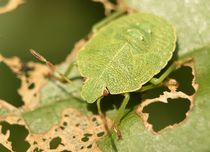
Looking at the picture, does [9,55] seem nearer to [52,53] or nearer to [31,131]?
[52,53]

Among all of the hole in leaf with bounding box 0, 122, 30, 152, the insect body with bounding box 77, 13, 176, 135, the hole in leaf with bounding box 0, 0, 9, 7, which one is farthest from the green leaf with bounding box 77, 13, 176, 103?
the hole in leaf with bounding box 0, 0, 9, 7

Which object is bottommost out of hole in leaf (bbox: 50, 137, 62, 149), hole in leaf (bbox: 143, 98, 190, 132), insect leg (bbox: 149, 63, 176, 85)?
hole in leaf (bbox: 143, 98, 190, 132)

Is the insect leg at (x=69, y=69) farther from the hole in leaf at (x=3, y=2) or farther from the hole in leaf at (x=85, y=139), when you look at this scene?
the hole in leaf at (x=3, y=2)

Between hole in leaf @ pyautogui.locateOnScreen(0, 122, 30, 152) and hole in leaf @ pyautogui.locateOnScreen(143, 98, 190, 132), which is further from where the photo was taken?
hole in leaf @ pyautogui.locateOnScreen(0, 122, 30, 152)

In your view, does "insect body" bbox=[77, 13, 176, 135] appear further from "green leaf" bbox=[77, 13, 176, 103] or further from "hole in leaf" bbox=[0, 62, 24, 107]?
"hole in leaf" bbox=[0, 62, 24, 107]

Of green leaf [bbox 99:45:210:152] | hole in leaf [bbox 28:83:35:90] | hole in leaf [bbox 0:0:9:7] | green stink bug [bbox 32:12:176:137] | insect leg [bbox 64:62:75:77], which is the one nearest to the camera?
green leaf [bbox 99:45:210:152]

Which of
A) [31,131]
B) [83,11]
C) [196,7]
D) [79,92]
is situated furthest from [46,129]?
[196,7]

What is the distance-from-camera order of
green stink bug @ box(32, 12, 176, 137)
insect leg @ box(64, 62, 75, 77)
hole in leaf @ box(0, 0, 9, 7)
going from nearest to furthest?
green stink bug @ box(32, 12, 176, 137)
insect leg @ box(64, 62, 75, 77)
hole in leaf @ box(0, 0, 9, 7)

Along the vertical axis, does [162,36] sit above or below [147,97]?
above
